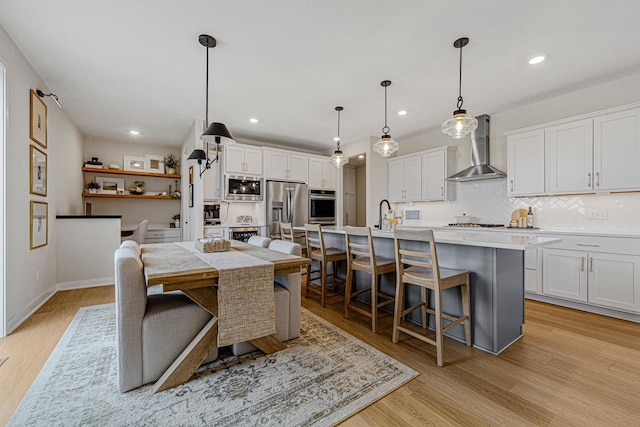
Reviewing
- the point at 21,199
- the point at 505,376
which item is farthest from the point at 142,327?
the point at 505,376

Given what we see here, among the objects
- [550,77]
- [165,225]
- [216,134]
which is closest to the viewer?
[216,134]

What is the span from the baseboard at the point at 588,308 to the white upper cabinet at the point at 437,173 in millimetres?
1898

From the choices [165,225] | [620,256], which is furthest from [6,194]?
[620,256]

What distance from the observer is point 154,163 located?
5988mm

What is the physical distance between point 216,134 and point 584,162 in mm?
4064

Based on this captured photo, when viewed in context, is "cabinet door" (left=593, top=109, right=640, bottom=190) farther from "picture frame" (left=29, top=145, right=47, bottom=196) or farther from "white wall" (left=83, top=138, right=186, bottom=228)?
"white wall" (left=83, top=138, right=186, bottom=228)

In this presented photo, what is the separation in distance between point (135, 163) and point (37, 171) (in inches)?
117

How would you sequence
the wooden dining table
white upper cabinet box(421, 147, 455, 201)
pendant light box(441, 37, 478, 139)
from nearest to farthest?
the wooden dining table < pendant light box(441, 37, 478, 139) < white upper cabinet box(421, 147, 455, 201)

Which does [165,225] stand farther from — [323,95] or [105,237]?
[323,95]

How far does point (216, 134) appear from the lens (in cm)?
219

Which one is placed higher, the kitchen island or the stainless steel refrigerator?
the stainless steel refrigerator

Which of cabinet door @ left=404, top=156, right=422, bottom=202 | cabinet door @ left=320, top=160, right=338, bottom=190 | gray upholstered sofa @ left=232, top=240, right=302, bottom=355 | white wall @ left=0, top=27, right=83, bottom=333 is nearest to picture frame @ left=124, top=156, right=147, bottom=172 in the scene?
white wall @ left=0, top=27, right=83, bottom=333

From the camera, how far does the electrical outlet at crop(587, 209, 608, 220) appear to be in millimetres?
3236

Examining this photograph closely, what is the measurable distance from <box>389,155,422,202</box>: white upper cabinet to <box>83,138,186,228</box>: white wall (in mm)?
4456
